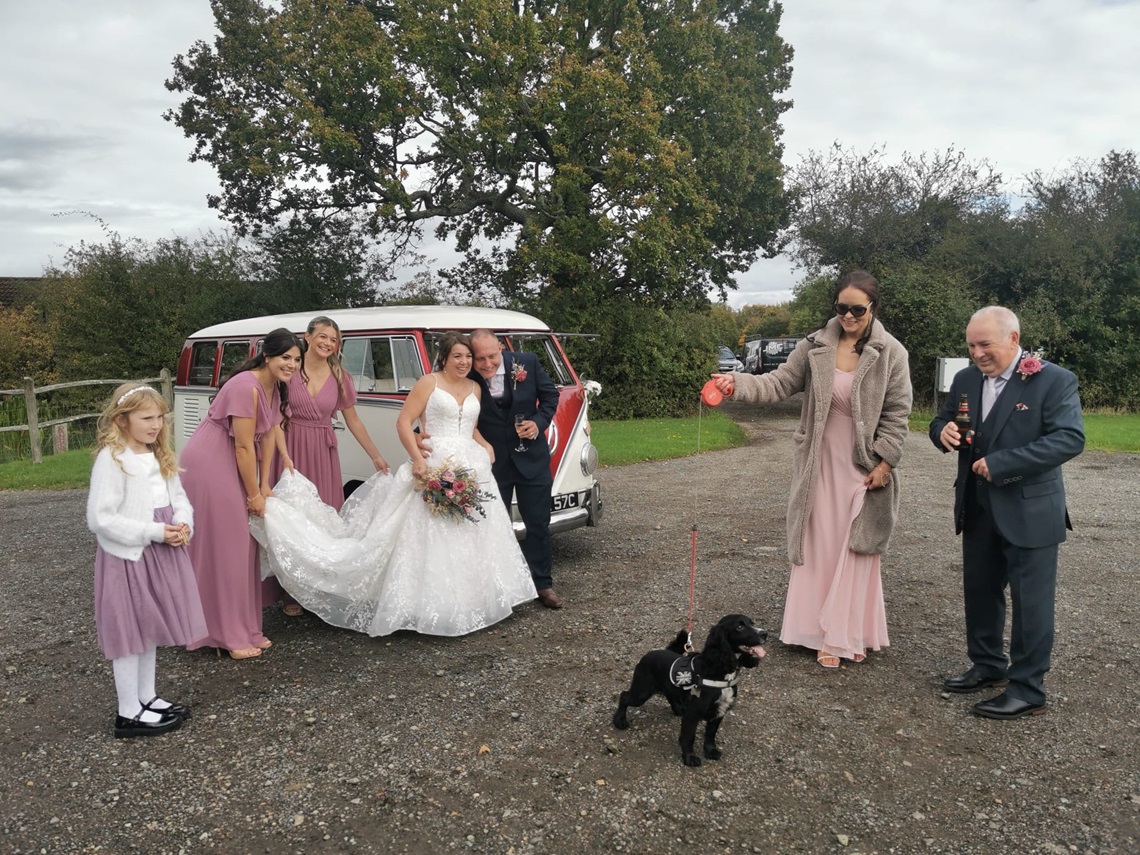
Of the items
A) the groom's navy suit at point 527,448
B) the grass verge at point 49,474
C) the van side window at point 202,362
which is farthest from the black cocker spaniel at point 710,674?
the grass verge at point 49,474

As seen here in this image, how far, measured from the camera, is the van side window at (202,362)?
30.7ft

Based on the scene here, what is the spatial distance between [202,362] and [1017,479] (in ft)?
28.1

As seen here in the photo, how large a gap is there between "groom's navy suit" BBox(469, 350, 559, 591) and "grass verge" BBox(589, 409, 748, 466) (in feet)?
23.4

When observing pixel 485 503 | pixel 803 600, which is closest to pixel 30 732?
pixel 485 503

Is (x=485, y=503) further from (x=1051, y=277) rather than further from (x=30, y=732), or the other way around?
(x=1051, y=277)

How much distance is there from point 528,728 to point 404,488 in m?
2.17

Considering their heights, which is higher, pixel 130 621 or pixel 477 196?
pixel 477 196

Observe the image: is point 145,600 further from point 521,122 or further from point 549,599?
point 521,122

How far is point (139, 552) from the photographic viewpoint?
13.6ft

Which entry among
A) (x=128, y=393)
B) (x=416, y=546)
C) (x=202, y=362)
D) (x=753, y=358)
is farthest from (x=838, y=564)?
(x=753, y=358)

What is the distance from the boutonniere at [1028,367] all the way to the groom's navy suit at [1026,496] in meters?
0.04

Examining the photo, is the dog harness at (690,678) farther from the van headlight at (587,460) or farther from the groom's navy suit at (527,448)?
the van headlight at (587,460)

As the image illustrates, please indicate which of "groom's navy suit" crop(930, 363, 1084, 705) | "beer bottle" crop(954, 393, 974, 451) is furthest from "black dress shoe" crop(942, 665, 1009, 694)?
"beer bottle" crop(954, 393, 974, 451)

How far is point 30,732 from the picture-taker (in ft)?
14.4
